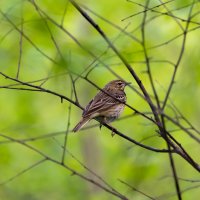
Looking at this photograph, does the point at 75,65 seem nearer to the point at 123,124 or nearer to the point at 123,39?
the point at 123,39

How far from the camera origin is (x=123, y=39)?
8242 millimetres

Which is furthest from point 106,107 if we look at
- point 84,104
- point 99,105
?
point 84,104

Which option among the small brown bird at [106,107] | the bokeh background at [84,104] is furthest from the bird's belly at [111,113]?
the bokeh background at [84,104]

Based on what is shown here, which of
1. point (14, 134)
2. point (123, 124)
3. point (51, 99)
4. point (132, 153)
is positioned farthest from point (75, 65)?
→ point (51, 99)

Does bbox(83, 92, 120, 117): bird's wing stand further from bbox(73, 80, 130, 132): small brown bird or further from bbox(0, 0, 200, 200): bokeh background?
bbox(0, 0, 200, 200): bokeh background

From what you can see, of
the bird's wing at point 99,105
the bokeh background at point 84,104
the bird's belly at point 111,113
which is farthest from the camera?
the bokeh background at point 84,104

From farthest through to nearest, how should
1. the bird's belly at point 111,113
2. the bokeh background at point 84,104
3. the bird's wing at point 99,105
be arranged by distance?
1. the bokeh background at point 84,104
2. the bird's belly at point 111,113
3. the bird's wing at point 99,105

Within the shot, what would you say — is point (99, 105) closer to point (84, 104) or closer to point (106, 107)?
point (106, 107)

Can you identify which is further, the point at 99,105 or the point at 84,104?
the point at 84,104

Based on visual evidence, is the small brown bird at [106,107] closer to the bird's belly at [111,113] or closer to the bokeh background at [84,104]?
the bird's belly at [111,113]

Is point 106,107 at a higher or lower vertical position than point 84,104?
lower

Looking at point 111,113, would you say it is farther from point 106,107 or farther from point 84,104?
point 84,104

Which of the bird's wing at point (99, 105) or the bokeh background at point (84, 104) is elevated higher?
the bokeh background at point (84, 104)

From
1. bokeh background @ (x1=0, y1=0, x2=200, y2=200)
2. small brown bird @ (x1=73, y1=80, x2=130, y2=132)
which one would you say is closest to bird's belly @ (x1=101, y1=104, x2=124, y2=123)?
small brown bird @ (x1=73, y1=80, x2=130, y2=132)
